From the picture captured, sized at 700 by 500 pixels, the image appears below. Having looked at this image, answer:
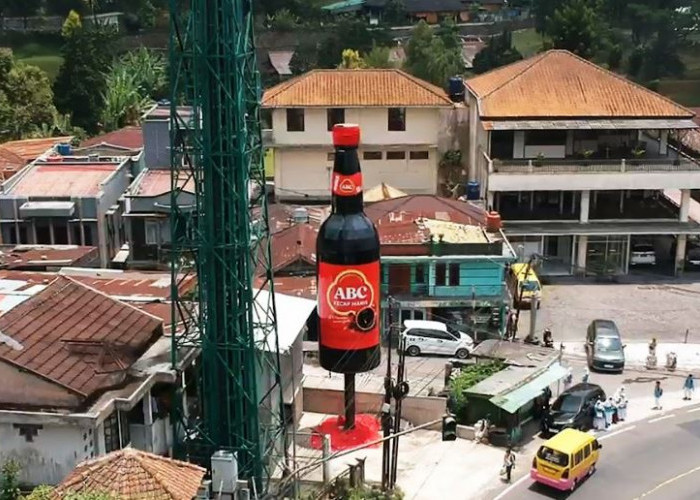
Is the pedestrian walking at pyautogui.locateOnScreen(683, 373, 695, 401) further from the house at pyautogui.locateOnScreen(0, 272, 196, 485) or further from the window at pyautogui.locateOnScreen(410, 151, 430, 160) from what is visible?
the window at pyautogui.locateOnScreen(410, 151, 430, 160)

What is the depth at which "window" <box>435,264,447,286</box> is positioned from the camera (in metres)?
43.2

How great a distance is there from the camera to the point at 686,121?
171ft

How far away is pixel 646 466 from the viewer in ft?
108

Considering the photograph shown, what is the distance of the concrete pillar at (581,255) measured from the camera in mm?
51125

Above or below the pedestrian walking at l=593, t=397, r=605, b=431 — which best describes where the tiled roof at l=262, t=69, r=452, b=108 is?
above

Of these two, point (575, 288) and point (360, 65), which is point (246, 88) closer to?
point (575, 288)

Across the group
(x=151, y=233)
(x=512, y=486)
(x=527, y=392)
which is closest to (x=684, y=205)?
(x=527, y=392)

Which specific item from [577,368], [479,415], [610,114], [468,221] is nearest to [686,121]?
[610,114]

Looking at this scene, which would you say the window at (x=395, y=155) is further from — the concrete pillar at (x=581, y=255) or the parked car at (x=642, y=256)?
the parked car at (x=642, y=256)

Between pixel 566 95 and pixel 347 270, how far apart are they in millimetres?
26369

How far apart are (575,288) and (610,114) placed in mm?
9754

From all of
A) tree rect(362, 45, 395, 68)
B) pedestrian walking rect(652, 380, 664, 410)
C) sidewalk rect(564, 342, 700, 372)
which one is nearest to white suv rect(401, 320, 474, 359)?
sidewalk rect(564, 342, 700, 372)

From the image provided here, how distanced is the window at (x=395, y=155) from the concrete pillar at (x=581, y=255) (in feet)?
38.6

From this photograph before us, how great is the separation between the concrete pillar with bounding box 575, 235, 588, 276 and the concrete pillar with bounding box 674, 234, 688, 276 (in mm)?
4625
